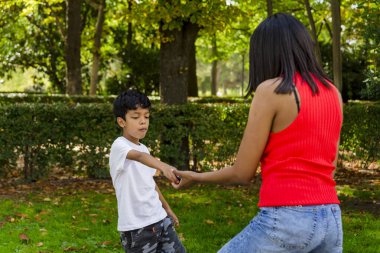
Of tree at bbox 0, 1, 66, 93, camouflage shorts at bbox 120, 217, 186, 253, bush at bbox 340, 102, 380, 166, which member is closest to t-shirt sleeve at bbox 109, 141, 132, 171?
camouflage shorts at bbox 120, 217, 186, 253

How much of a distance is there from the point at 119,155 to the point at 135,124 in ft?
0.92

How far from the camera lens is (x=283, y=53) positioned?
→ 228cm

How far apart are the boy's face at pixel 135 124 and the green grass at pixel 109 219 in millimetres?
2609

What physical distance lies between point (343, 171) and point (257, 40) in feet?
32.4

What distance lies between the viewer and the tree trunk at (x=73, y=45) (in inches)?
765

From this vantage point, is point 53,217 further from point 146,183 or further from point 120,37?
point 120,37

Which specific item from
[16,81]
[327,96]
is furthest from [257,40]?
[16,81]

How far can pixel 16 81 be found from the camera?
6159 centimetres

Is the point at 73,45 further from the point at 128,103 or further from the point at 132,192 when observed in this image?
the point at 132,192

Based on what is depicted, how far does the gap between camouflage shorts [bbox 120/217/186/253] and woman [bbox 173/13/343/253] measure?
1.56m

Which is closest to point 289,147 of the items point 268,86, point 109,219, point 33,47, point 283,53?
point 268,86

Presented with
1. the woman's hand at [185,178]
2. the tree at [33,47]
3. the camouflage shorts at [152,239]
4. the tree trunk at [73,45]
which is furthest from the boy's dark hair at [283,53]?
the tree at [33,47]

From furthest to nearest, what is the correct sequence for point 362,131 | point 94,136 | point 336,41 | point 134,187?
point 362,131
point 336,41
point 94,136
point 134,187

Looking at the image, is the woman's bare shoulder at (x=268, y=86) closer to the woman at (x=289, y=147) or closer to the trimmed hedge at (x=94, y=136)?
the woman at (x=289, y=147)
